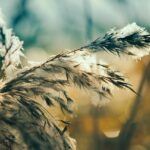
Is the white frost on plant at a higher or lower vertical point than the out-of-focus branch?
lower

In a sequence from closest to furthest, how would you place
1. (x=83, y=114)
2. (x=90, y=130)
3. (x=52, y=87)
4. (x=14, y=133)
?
(x=14, y=133)
(x=52, y=87)
(x=83, y=114)
(x=90, y=130)

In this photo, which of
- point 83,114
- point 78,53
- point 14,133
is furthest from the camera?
point 83,114

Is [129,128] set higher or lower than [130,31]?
higher

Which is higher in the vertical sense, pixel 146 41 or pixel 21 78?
pixel 146 41

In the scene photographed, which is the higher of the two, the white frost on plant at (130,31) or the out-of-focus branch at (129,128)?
the out-of-focus branch at (129,128)

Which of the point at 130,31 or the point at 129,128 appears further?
the point at 129,128

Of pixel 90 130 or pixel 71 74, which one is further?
pixel 90 130

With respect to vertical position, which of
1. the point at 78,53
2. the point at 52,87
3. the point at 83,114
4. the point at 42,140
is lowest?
the point at 42,140

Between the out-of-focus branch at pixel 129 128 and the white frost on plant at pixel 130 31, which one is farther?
the out-of-focus branch at pixel 129 128

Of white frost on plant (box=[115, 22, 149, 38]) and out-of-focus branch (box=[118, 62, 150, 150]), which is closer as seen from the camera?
white frost on plant (box=[115, 22, 149, 38])

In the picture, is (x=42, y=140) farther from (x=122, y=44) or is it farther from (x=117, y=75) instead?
(x=122, y=44)

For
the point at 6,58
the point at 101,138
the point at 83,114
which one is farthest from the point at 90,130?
the point at 6,58
